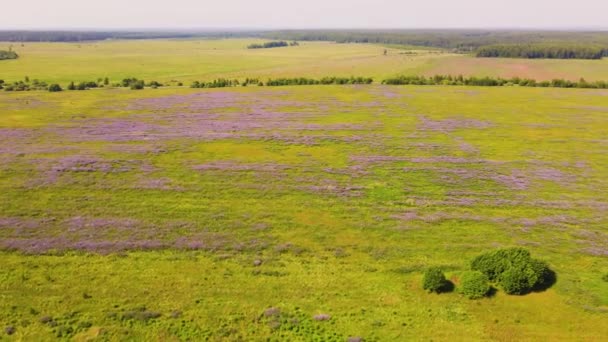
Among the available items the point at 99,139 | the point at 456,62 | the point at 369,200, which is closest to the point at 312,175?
the point at 369,200

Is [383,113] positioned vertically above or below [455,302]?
above

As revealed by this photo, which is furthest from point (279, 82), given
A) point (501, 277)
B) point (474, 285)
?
point (474, 285)

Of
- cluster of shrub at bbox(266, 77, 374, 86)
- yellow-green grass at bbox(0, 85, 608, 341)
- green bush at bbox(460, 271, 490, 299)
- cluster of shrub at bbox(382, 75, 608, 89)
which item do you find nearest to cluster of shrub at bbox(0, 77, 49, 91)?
yellow-green grass at bbox(0, 85, 608, 341)

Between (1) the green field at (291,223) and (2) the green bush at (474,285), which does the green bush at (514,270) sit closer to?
(1) the green field at (291,223)

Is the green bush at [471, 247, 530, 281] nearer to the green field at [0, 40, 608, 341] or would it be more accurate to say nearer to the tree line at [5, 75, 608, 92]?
the green field at [0, 40, 608, 341]

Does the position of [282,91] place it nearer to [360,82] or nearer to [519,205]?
[360,82]

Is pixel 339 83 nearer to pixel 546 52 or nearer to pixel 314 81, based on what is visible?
pixel 314 81
